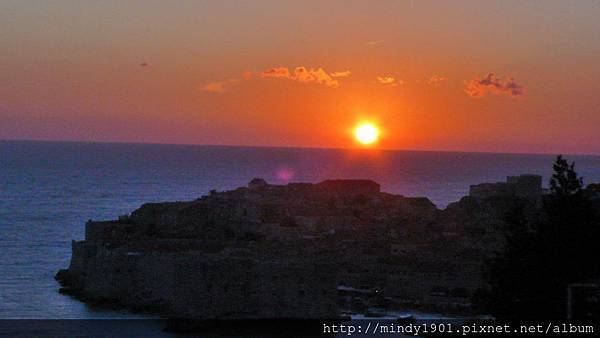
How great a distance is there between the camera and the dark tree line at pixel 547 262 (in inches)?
436

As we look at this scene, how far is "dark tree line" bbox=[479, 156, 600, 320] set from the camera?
36.3ft

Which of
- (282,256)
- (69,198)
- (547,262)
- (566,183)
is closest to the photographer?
(547,262)

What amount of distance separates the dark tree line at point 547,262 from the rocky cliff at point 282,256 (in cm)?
907

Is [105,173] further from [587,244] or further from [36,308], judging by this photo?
[587,244]

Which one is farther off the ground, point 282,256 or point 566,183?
point 282,256

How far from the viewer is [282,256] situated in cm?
2381

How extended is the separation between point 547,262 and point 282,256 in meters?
12.7

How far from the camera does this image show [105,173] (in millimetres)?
104250

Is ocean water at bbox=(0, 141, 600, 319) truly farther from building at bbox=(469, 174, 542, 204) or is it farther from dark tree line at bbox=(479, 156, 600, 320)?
building at bbox=(469, 174, 542, 204)

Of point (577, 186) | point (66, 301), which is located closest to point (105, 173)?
point (66, 301)

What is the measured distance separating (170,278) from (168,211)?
338 inches

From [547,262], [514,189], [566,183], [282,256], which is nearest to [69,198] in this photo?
[514,189]

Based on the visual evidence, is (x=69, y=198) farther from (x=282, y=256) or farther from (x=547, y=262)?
(x=547, y=262)

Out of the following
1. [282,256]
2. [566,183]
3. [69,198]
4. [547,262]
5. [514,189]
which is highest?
[69,198]
